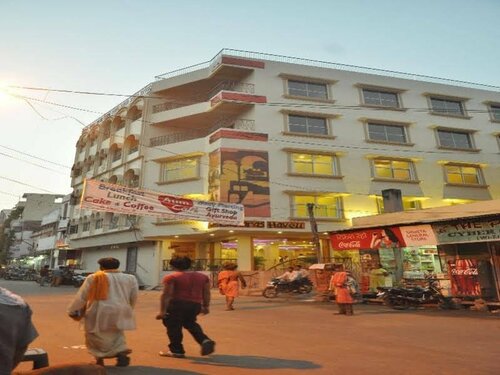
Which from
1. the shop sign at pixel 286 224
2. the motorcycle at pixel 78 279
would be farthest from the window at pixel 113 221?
Result: the shop sign at pixel 286 224

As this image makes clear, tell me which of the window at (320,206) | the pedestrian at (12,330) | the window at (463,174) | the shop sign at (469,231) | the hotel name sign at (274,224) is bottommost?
the pedestrian at (12,330)

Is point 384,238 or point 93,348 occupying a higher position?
point 384,238

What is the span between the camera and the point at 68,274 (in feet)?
92.4

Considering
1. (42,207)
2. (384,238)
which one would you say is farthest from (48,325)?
(42,207)

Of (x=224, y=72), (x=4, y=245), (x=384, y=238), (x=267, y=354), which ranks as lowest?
(x=267, y=354)

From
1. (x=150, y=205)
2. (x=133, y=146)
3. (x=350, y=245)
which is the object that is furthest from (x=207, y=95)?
(x=350, y=245)

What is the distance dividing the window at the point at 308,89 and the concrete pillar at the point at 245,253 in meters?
11.4

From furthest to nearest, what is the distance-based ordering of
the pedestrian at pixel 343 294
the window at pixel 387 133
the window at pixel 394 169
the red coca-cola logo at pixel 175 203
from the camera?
the window at pixel 387 133 < the window at pixel 394 169 < the red coca-cola logo at pixel 175 203 < the pedestrian at pixel 343 294

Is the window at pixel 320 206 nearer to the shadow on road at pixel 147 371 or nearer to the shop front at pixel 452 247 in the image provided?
the shop front at pixel 452 247

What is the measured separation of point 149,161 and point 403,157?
1880cm

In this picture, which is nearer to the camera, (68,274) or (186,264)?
(186,264)

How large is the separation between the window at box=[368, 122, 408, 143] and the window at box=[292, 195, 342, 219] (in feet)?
19.8

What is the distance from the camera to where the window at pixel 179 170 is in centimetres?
2581

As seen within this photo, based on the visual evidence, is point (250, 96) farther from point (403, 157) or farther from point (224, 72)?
point (403, 157)
